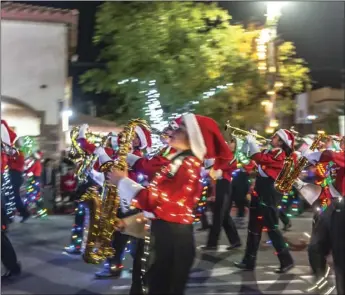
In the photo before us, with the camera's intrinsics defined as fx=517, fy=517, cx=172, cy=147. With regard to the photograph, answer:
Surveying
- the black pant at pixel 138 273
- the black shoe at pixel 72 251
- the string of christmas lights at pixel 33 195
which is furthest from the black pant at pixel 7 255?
the string of christmas lights at pixel 33 195

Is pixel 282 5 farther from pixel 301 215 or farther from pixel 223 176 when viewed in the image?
pixel 301 215

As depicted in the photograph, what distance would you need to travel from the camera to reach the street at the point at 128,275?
16.1 feet

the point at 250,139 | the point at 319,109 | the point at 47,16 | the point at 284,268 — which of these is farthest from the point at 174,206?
the point at 319,109

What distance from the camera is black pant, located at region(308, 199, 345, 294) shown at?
3.55 meters

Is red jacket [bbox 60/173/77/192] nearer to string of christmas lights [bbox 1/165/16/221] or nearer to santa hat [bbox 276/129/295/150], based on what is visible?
string of christmas lights [bbox 1/165/16/221]

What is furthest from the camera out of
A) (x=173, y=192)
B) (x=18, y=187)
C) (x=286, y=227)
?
(x=286, y=227)

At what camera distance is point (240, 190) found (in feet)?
25.3

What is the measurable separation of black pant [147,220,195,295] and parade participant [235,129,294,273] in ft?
7.97

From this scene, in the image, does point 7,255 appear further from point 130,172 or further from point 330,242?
point 330,242

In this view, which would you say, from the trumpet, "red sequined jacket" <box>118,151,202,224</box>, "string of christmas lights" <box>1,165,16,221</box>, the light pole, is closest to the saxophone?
"red sequined jacket" <box>118,151,202,224</box>

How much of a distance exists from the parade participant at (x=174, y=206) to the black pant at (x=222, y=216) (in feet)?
11.4

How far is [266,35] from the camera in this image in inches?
293

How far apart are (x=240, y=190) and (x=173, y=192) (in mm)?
4940

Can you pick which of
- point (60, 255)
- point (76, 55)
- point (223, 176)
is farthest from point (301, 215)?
point (76, 55)
